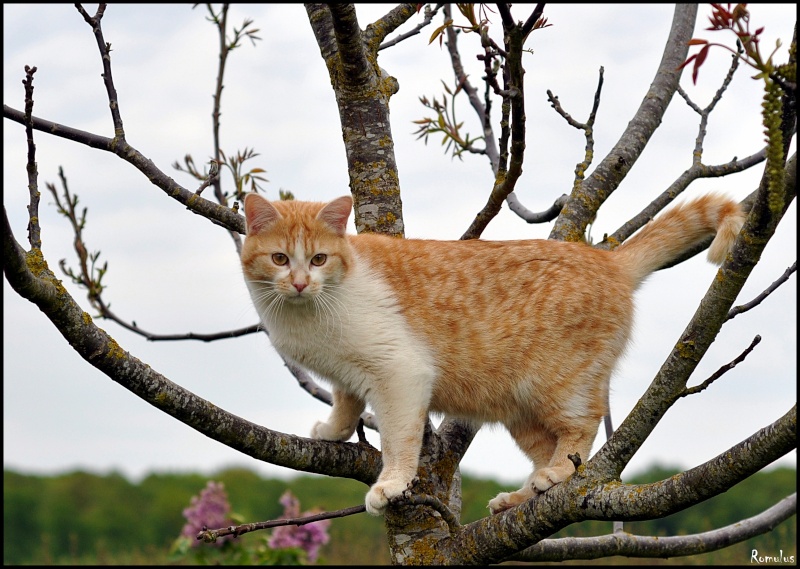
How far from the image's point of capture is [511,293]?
3346 mm

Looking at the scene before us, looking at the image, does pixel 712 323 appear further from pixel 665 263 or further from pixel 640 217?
pixel 640 217

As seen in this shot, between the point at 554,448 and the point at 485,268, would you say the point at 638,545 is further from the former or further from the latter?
the point at 485,268

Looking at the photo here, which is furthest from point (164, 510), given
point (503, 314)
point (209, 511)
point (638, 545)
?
point (638, 545)

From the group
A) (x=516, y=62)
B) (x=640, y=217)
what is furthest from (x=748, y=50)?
(x=640, y=217)

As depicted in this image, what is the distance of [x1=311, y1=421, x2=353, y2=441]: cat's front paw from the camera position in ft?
11.0

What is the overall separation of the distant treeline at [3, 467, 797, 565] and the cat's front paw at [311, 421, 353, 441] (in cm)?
378

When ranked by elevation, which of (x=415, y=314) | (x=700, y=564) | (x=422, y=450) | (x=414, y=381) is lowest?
(x=700, y=564)

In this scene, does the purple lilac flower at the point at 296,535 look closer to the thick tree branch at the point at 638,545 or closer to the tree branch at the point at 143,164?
the thick tree branch at the point at 638,545

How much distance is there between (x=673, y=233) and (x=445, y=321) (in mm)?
1118

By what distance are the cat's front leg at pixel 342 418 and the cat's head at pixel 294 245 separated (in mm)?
503

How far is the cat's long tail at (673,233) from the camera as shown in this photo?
3541 mm

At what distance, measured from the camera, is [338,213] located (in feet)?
10.7

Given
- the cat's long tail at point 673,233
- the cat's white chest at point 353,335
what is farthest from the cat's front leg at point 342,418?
the cat's long tail at point 673,233

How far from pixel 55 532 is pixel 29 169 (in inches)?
275
